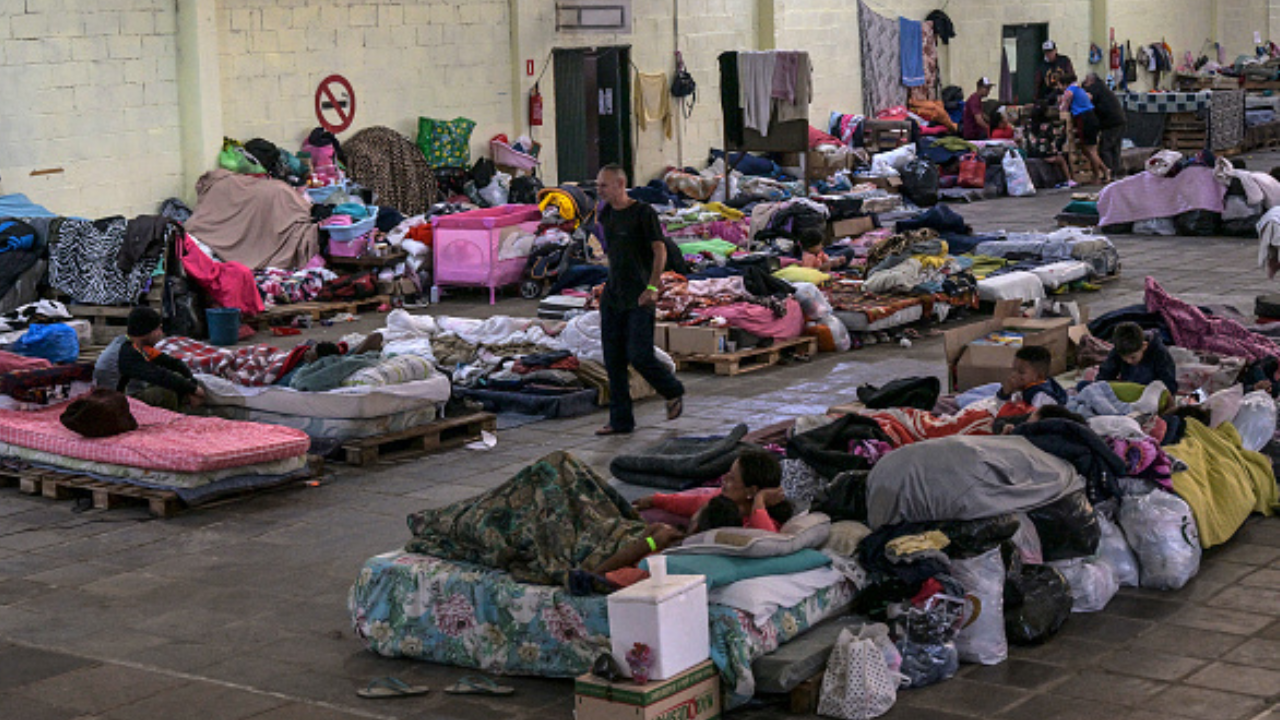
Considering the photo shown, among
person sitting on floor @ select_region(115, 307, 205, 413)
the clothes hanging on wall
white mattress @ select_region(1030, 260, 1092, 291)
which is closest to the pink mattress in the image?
person sitting on floor @ select_region(115, 307, 205, 413)

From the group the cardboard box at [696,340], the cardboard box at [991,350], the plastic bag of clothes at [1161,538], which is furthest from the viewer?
the cardboard box at [696,340]

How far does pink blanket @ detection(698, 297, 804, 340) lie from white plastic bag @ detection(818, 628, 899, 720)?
24.1 ft

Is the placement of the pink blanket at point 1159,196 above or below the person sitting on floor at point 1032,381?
above

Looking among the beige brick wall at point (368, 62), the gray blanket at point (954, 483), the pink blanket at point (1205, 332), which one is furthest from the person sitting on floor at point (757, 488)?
the beige brick wall at point (368, 62)

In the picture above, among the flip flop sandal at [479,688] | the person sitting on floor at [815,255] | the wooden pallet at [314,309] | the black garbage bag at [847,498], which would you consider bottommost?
the flip flop sandal at [479,688]

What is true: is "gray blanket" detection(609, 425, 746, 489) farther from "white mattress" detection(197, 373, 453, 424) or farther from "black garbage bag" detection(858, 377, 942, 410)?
"white mattress" detection(197, 373, 453, 424)

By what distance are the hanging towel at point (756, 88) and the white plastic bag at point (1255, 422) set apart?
13.3 meters

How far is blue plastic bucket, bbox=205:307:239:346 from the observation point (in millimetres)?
15086

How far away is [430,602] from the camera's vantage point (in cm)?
704

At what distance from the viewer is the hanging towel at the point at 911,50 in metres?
29.8

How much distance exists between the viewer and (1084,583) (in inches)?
290

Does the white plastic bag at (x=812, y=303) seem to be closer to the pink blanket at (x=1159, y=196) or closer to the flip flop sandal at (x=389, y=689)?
the pink blanket at (x=1159, y=196)

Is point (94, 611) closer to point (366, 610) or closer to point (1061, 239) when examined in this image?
point (366, 610)

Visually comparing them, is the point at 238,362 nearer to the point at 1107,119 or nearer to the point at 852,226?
the point at 852,226
